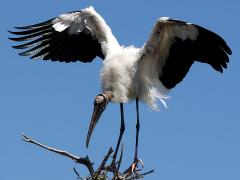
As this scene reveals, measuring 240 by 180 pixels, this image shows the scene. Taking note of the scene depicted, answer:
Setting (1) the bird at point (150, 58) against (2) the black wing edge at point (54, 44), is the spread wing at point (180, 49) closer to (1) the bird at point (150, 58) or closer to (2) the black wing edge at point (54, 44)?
(1) the bird at point (150, 58)

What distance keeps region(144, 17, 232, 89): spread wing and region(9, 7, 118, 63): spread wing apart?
2.84ft

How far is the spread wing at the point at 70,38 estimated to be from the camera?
8.96 m

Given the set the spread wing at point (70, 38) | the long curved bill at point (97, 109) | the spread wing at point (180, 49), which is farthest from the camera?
the spread wing at point (70, 38)

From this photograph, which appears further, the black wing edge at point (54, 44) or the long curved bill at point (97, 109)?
the black wing edge at point (54, 44)

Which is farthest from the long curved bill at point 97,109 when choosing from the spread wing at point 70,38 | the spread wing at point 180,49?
the spread wing at point 70,38

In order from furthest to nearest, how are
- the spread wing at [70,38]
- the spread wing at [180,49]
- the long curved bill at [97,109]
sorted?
the spread wing at [70,38] → the spread wing at [180,49] → the long curved bill at [97,109]

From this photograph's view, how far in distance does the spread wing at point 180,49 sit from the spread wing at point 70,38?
867 mm

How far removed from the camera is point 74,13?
29.7 feet

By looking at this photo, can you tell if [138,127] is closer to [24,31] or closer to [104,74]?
[104,74]

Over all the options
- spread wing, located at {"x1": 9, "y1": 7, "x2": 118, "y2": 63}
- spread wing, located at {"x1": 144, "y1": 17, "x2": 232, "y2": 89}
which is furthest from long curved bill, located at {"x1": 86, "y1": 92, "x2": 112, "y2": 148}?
spread wing, located at {"x1": 9, "y1": 7, "x2": 118, "y2": 63}

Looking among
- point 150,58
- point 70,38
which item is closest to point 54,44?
point 70,38

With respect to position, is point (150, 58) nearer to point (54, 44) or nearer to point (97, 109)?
point (97, 109)

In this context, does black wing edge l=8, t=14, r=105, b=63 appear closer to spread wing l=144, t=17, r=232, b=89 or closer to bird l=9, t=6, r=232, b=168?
bird l=9, t=6, r=232, b=168

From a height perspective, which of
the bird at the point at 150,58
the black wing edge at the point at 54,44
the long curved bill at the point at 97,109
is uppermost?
the black wing edge at the point at 54,44
